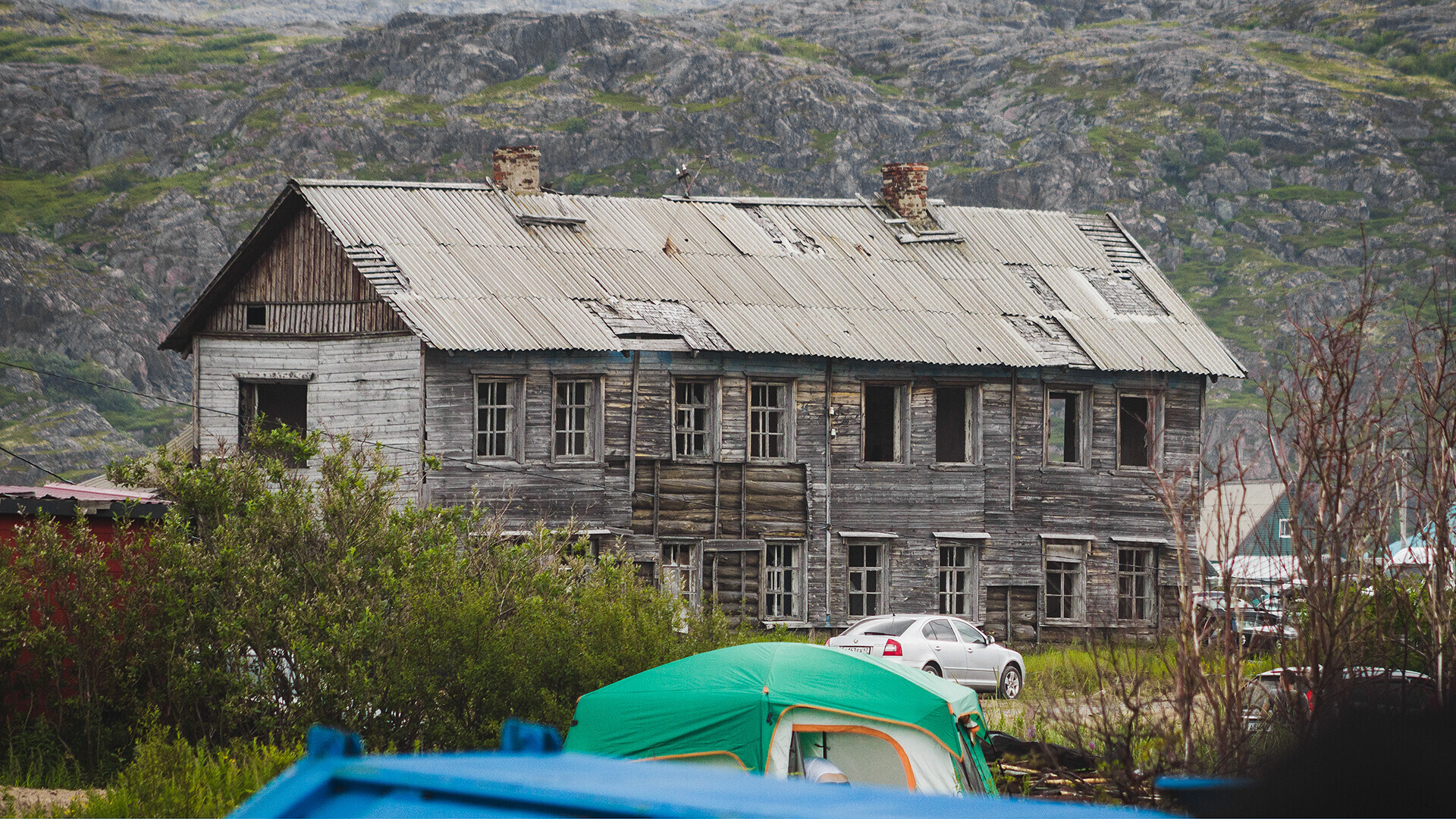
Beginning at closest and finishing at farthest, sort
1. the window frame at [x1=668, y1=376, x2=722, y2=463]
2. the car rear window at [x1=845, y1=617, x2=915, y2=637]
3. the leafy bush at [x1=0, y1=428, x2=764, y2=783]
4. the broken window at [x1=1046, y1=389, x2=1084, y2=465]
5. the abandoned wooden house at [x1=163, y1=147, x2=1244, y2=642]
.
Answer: the leafy bush at [x1=0, y1=428, x2=764, y2=783], the car rear window at [x1=845, y1=617, x2=915, y2=637], the abandoned wooden house at [x1=163, y1=147, x2=1244, y2=642], the window frame at [x1=668, y1=376, x2=722, y2=463], the broken window at [x1=1046, y1=389, x2=1084, y2=465]

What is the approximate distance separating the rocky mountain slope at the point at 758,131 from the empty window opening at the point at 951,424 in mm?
74948

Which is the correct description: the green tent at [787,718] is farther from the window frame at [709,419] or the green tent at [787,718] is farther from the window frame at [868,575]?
the window frame at [868,575]

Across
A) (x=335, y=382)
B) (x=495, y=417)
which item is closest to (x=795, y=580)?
(x=495, y=417)

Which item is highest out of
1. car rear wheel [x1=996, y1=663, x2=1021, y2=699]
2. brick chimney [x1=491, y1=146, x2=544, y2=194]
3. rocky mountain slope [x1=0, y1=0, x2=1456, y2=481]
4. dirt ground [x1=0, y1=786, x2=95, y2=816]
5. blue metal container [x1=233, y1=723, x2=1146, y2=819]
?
rocky mountain slope [x1=0, y1=0, x2=1456, y2=481]

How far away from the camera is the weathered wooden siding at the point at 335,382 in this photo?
23812 millimetres

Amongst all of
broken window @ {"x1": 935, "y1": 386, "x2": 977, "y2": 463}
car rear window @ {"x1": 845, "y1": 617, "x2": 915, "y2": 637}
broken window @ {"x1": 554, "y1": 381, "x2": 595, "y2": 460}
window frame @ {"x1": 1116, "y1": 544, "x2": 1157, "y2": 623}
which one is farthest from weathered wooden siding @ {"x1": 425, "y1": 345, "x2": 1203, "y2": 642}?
car rear window @ {"x1": 845, "y1": 617, "x2": 915, "y2": 637}

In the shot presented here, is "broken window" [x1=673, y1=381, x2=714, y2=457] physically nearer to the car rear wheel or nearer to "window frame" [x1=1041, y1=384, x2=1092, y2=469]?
the car rear wheel

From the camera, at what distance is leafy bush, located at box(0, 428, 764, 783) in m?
13.4

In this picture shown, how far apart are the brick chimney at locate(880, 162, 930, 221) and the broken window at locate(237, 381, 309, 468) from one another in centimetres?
1293

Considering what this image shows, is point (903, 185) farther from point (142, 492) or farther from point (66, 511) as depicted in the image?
point (66, 511)

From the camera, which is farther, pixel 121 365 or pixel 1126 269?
pixel 121 365

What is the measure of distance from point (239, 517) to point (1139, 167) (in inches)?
4713

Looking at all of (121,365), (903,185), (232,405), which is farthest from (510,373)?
(121,365)

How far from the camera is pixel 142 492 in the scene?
94.7 feet
